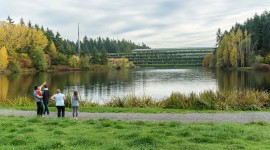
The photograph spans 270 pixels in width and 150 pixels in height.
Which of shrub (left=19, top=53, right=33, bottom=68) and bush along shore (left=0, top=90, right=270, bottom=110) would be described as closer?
bush along shore (left=0, top=90, right=270, bottom=110)

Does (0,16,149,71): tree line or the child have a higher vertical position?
(0,16,149,71): tree line

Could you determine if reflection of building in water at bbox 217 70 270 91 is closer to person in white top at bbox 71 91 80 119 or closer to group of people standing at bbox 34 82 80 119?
group of people standing at bbox 34 82 80 119

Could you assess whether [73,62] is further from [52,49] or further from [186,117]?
[186,117]

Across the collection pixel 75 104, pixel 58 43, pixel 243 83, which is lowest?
pixel 75 104

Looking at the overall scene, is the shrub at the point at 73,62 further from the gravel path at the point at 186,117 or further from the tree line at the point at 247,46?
the gravel path at the point at 186,117

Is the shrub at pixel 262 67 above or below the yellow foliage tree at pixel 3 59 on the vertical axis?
below

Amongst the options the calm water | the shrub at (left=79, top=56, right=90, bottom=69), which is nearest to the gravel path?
the calm water

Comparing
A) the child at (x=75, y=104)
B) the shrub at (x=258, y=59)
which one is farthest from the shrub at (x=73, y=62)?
the child at (x=75, y=104)

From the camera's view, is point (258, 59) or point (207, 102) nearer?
point (207, 102)

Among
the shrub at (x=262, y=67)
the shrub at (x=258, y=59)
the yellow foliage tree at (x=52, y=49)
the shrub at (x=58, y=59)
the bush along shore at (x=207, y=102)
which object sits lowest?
the bush along shore at (x=207, y=102)

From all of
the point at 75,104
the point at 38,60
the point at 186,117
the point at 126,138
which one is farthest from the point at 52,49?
the point at 126,138

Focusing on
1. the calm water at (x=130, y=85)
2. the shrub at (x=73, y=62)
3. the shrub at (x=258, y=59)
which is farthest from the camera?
the shrub at (x=73, y=62)

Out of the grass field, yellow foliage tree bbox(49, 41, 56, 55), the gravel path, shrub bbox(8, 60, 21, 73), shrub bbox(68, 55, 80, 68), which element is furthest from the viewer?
shrub bbox(68, 55, 80, 68)

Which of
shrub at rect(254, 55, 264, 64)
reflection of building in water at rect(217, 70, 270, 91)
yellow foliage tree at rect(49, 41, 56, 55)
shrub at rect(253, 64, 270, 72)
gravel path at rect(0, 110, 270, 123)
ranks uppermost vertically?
yellow foliage tree at rect(49, 41, 56, 55)
